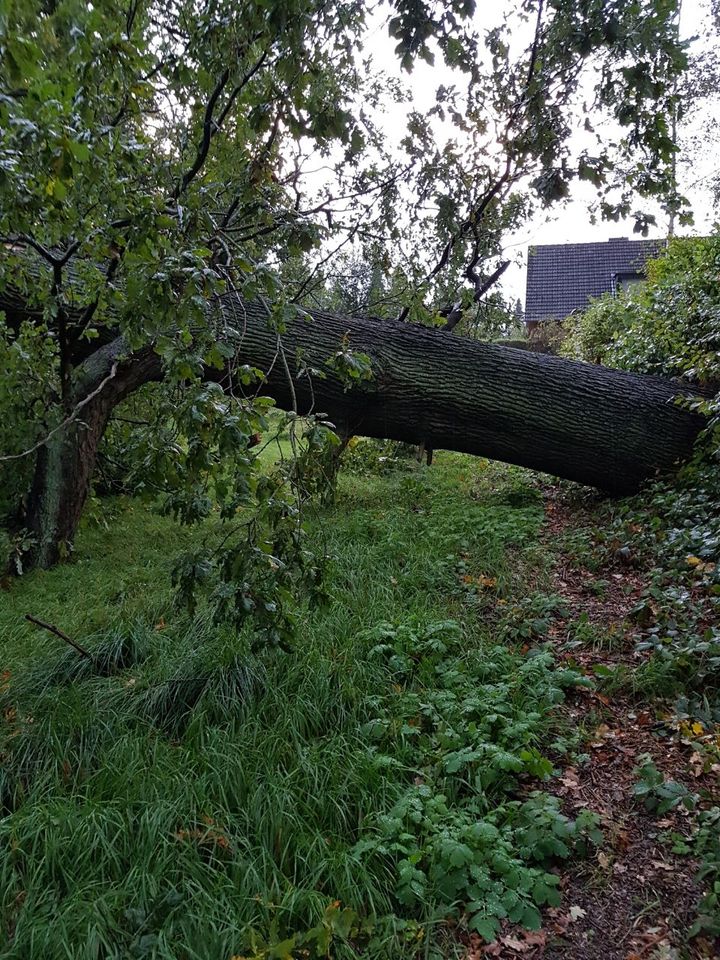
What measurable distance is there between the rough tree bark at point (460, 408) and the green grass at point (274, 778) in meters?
1.66

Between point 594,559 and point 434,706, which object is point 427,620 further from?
point 594,559

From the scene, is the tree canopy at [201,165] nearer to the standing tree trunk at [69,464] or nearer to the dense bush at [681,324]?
the standing tree trunk at [69,464]

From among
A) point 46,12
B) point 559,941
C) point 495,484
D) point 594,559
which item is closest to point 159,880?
point 559,941

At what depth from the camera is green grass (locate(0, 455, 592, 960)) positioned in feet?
7.36

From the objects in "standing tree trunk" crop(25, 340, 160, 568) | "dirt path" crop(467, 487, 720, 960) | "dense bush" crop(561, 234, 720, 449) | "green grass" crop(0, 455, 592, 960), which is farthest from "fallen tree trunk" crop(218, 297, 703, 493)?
"dirt path" crop(467, 487, 720, 960)

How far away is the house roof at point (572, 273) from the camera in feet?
80.0

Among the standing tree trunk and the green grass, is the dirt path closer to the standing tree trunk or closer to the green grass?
the green grass

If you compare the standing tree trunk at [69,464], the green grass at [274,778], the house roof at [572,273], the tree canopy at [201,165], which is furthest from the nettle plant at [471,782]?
the house roof at [572,273]

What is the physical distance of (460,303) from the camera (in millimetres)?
6438

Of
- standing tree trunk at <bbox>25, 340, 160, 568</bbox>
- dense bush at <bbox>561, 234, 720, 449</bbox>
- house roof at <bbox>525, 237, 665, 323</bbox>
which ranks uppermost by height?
house roof at <bbox>525, 237, 665, 323</bbox>

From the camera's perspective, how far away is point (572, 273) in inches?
1005

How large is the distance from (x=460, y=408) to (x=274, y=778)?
3984 millimetres

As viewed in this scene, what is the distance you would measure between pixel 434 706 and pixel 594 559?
2.19 metres

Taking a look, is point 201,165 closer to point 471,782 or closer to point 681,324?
point 471,782
